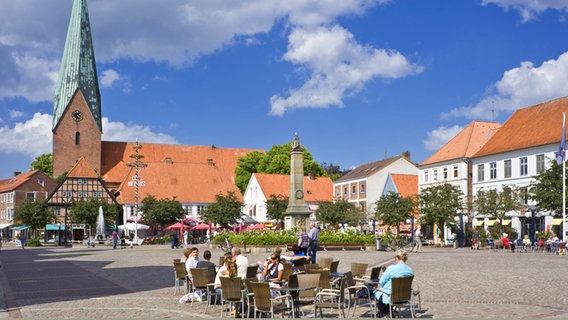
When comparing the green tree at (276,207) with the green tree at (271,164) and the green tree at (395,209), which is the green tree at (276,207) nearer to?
the green tree at (271,164)

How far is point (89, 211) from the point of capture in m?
68.2

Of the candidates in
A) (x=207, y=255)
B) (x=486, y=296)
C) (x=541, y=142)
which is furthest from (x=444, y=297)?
(x=541, y=142)

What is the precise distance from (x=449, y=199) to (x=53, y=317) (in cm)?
4074

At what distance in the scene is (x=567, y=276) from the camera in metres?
20.0

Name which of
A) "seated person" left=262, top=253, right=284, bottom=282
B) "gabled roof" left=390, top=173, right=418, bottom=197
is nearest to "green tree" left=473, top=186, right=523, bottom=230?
"gabled roof" left=390, top=173, right=418, bottom=197

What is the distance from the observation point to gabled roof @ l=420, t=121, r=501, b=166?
61.6 metres

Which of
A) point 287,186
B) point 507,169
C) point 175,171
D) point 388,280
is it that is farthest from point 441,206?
point 175,171

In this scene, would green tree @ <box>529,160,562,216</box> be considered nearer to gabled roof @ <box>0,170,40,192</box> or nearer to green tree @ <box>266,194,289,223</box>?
green tree @ <box>266,194,289,223</box>

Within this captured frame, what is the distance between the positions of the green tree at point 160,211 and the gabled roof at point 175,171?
847cm

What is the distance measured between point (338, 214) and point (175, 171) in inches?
1261

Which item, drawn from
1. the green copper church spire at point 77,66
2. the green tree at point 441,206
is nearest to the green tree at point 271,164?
the green copper church spire at point 77,66

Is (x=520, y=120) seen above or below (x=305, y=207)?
above

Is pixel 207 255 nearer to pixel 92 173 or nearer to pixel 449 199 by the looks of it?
pixel 449 199

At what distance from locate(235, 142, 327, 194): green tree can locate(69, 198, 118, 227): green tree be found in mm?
24859
